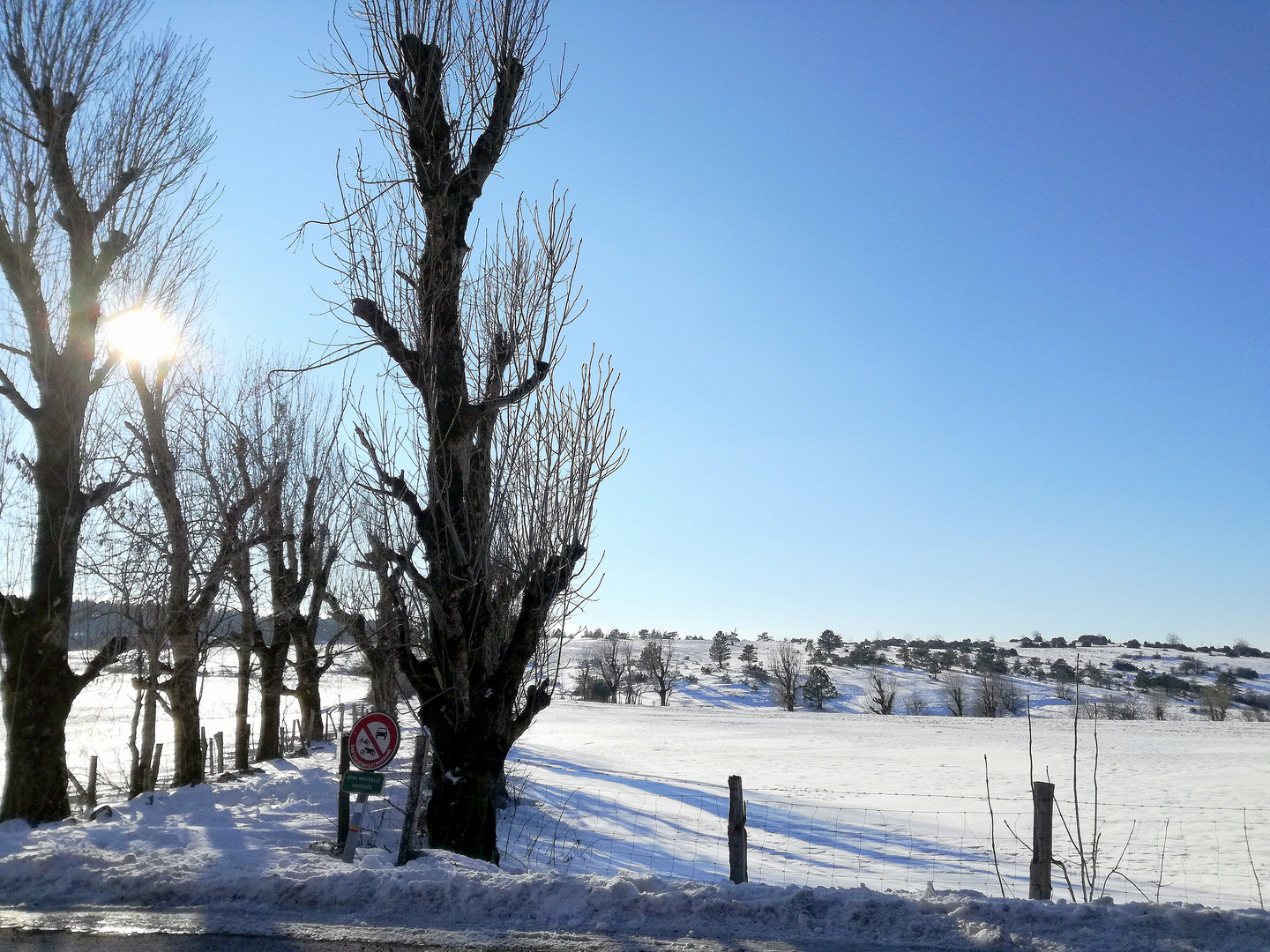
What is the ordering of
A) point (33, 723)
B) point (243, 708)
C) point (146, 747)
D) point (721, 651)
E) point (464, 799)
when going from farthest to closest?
point (721, 651)
point (243, 708)
point (146, 747)
point (33, 723)
point (464, 799)

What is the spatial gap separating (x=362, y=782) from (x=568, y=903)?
89.9 inches

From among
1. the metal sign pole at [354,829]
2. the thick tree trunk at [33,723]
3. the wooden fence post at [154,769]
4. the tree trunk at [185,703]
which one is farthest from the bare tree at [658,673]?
the metal sign pole at [354,829]

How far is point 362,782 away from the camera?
690 cm

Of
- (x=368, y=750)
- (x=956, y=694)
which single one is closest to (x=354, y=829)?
(x=368, y=750)

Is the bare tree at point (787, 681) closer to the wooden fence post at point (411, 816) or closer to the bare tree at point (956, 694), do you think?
the bare tree at point (956, 694)

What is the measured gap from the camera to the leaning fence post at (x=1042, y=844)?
6.60m

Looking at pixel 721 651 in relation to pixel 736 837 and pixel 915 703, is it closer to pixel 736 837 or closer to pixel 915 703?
pixel 915 703

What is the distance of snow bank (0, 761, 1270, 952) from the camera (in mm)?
4906

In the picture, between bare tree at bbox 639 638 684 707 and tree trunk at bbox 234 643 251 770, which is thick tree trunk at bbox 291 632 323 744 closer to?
tree trunk at bbox 234 643 251 770

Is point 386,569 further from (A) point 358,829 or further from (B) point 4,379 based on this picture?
(B) point 4,379

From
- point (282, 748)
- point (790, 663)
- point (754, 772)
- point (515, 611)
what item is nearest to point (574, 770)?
point (754, 772)

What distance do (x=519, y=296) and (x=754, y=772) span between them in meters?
24.8

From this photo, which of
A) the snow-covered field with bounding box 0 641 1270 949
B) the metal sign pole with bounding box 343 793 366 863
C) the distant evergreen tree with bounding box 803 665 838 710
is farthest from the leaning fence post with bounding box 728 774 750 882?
the distant evergreen tree with bounding box 803 665 838 710

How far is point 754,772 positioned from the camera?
29.8 m
